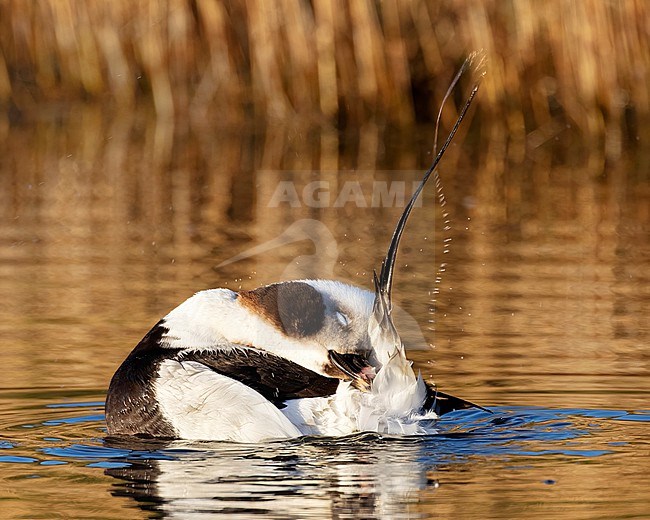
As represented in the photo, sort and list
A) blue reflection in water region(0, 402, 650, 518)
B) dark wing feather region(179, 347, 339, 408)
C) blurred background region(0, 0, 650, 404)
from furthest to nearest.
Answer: blurred background region(0, 0, 650, 404) < dark wing feather region(179, 347, 339, 408) < blue reflection in water region(0, 402, 650, 518)

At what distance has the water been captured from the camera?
4621 mm

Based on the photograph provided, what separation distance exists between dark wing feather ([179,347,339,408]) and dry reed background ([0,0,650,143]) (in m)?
9.72

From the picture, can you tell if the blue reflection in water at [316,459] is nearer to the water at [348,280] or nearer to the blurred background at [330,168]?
the water at [348,280]

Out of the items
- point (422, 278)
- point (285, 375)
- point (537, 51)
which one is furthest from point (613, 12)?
point (285, 375)

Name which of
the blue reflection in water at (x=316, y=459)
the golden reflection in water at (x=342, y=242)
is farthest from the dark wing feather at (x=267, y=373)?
the golden reflection in water at (x=342, y=242)

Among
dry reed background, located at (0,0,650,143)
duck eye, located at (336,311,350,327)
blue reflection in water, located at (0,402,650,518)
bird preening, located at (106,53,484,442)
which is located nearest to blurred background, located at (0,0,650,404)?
dry reed background, located at (0,0,650,143)

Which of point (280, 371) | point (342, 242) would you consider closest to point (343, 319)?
point (280, 371)

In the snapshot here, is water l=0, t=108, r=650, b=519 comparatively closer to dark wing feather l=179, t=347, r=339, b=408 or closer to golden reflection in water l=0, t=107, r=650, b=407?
golden reflection in water l=0, t=107, r=650, b=407

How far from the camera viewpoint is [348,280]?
849 centimetres

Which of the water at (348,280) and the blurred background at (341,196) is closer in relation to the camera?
the water at (348,280)

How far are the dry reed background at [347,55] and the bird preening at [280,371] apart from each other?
31.5 feet

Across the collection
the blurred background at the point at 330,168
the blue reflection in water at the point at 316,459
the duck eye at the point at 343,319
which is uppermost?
the blurred background at the point at 330,168

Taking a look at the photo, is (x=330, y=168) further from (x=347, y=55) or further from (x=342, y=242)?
(x=342, y=242)

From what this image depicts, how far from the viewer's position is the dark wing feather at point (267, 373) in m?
5.16
